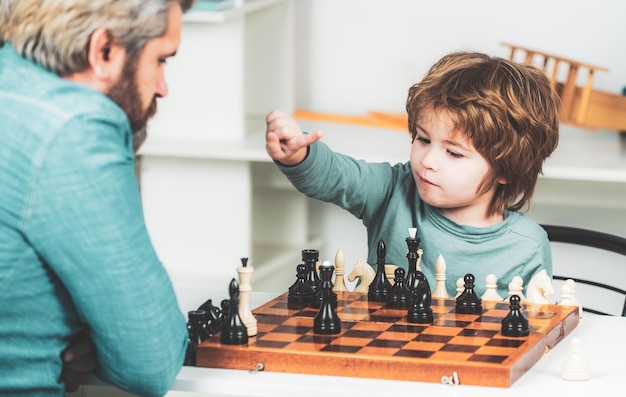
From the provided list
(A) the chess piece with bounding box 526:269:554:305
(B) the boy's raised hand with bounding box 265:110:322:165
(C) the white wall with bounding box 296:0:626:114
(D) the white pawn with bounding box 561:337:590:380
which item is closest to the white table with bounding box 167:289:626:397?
(D) the white pawn with bounding box 561:337:590:380

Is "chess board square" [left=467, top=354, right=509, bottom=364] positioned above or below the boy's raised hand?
below

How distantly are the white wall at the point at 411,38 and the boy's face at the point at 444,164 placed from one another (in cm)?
155

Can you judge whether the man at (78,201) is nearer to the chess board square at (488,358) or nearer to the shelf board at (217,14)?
the chess board square at (488,358)

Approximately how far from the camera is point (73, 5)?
1349 mm

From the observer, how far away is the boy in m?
2.11

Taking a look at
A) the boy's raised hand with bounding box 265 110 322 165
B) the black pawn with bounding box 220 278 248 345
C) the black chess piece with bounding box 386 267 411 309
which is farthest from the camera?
the boy's raised hand with bounding box 265 110 322 165

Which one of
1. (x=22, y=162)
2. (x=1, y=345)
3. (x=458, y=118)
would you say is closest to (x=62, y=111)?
(x=22, y=162)

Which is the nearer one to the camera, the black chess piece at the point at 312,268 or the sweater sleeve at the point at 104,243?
the sweater sleeve at the point at 104,243

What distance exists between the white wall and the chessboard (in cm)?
202

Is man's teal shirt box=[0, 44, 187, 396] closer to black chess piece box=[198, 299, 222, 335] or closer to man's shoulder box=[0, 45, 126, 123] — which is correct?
man's shoulder box=[0, 45, 126, 123]

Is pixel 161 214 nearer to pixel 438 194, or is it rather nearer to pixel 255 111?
pixel 255 111

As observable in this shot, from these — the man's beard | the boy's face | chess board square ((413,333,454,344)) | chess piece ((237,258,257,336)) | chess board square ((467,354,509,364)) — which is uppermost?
the man's beard

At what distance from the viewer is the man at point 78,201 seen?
133 cm

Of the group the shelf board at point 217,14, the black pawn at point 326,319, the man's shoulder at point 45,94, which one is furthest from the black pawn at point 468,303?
the shelf board at point 217,14
